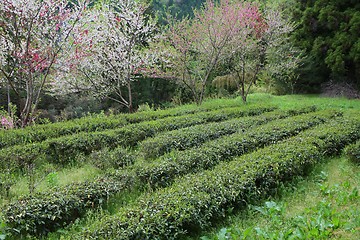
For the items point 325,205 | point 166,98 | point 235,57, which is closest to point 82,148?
point 325,205

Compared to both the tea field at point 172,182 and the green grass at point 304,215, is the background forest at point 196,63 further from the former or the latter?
the green grass at point 304,215

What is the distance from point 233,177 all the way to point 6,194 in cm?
330

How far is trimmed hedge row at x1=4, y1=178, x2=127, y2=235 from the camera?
10.4 ft

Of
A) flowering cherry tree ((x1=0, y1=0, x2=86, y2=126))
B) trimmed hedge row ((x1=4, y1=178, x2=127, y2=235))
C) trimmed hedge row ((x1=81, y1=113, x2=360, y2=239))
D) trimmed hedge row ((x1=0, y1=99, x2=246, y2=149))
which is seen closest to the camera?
trimmed hedge row ((x1=81, y1=113, x2=360, y2=239))

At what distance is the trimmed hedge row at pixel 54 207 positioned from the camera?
3.17 metres

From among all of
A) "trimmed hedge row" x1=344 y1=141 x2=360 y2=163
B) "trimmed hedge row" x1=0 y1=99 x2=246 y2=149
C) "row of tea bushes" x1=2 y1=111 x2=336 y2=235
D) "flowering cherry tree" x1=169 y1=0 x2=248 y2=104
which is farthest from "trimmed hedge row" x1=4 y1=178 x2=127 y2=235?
"flowering cherry tree" x1=169 y1=0 x2=248 y2=104

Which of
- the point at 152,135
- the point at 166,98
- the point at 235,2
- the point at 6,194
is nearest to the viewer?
the point at 6,194

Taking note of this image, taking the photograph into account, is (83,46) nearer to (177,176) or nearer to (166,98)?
(177,176)

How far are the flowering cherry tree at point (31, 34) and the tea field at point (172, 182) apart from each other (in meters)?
1.67

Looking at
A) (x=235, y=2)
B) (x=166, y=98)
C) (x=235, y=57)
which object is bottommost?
(x=166, y=98)

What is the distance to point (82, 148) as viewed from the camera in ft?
19.8

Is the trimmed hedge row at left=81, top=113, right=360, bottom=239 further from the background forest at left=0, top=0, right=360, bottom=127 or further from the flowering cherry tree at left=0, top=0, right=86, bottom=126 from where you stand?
the background forest at left=0, top=0, right=360, bottom=127

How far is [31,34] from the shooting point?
8.16 meters

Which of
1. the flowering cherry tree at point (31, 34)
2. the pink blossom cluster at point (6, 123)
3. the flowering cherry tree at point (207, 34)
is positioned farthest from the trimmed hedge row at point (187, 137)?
the flowering cherry tree at point (207, 34)
